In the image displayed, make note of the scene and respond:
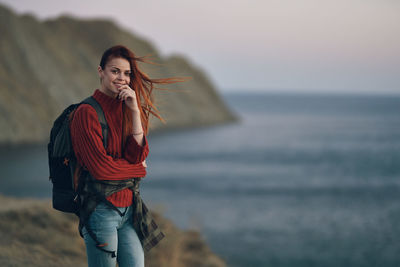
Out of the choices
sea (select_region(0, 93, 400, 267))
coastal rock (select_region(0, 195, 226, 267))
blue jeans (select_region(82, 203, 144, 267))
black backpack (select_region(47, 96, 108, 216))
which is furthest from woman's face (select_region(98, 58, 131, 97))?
sea (select_region(0, 93, 400, 267))

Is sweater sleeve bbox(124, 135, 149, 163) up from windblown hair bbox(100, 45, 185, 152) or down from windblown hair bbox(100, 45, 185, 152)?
down

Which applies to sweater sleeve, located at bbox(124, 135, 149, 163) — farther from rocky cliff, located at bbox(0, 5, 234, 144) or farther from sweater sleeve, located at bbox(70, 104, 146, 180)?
rocky cliff, located at bbox(0, 5, 234, 144)

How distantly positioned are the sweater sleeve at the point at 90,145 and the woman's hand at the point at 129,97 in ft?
0.59

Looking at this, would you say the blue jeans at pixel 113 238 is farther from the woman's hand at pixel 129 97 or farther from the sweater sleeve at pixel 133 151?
the woman's hand at pixel 129 97

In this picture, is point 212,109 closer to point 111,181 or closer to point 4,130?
point 4,130

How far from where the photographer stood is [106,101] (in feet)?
8.04

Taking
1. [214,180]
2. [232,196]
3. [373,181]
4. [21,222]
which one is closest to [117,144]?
[21,222]

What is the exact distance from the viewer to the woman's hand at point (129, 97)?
7.86ft

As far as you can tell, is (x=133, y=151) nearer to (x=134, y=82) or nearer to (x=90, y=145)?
(x=90, y=145)

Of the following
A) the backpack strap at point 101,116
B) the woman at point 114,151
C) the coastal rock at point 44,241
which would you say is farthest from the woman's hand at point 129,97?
the coastal rock at point 44,241

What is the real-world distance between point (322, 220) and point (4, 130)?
22.4 metres

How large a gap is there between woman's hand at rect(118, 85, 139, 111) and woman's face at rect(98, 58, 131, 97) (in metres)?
0.04

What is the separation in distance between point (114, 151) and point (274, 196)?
18.5m

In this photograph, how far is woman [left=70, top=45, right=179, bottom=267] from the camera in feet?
7.63
